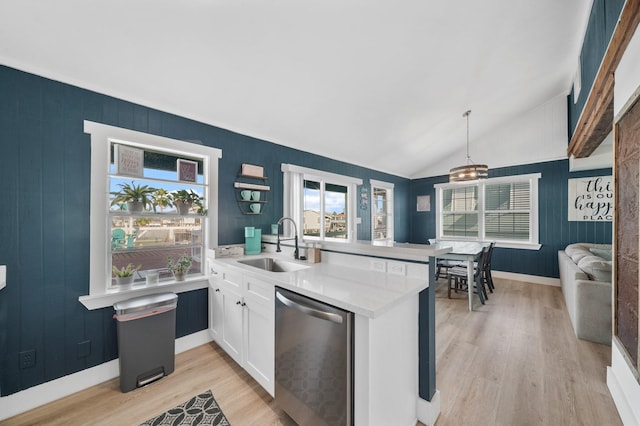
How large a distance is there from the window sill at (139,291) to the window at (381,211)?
3.87 meters

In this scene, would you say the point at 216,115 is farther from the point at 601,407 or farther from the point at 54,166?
the point at 601,407

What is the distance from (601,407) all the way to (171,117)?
4.42 meters

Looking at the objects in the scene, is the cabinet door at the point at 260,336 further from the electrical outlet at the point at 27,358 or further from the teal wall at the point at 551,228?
the teal wall at the point at 551,228

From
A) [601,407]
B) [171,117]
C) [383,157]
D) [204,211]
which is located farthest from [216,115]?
[601,407]

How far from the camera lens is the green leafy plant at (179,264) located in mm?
2615

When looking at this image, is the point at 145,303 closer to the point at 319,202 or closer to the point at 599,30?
the point at 319,202

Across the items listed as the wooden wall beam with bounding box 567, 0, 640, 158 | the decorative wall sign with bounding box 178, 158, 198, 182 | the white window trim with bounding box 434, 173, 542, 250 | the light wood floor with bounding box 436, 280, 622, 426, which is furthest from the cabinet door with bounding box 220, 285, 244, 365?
the white window trim with bounding box 434, 173, 542, 250

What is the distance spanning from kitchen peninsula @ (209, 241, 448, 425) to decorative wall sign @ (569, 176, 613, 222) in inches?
195

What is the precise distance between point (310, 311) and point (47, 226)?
7.32ft

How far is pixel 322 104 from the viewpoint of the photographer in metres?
3.12

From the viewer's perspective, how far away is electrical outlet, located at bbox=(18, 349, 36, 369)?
6.14ft

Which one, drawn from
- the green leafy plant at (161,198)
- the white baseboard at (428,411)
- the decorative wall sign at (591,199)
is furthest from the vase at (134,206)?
the decorative wall sign at (591,199)

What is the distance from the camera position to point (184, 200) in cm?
265

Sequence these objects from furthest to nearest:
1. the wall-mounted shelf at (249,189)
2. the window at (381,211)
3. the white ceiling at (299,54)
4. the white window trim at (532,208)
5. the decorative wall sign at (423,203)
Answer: the decorative wall sign at (423,203) → the window at (381,211) → the white window trim at (532,208) → the wall-mounted shelf at (249,189) → the white ceiling at (299,54)
